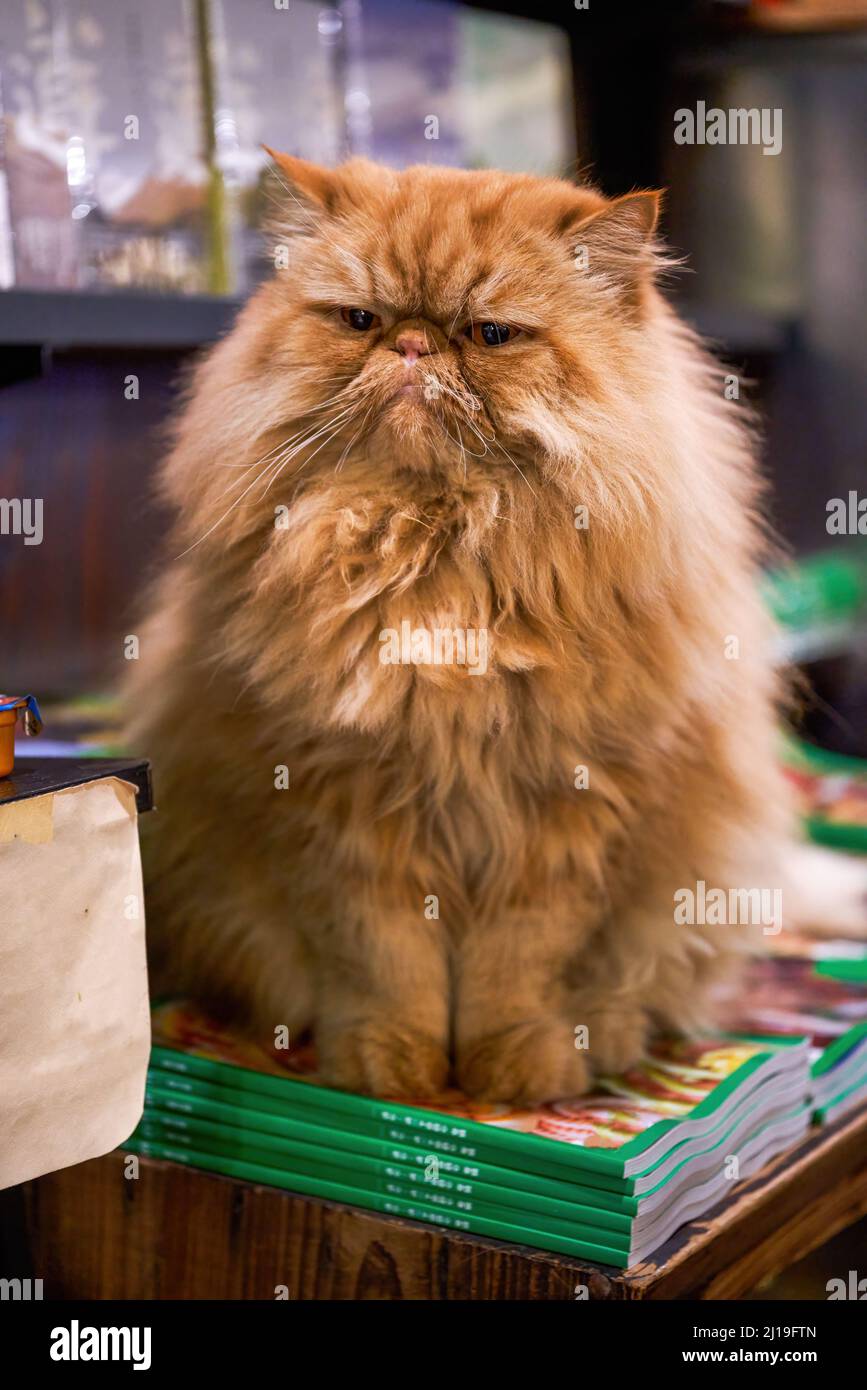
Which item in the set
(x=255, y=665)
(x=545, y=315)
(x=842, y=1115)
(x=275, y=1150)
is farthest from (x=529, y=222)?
(x=842, y=1115)

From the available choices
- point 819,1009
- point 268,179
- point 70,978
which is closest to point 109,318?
point 268,179

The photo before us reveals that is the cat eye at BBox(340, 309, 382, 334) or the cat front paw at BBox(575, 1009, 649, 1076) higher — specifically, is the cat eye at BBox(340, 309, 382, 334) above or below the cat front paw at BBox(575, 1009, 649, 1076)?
above

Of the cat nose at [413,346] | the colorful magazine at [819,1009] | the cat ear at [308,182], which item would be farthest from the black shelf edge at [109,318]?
the colorful magazine at [819,1009]

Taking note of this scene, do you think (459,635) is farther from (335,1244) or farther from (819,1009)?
(819,1009)

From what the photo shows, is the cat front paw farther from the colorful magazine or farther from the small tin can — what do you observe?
the small tin can

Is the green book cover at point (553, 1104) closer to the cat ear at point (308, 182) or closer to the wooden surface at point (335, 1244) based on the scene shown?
the wooden surface at point (335, 1244)

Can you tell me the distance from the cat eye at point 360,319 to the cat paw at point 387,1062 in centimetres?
69

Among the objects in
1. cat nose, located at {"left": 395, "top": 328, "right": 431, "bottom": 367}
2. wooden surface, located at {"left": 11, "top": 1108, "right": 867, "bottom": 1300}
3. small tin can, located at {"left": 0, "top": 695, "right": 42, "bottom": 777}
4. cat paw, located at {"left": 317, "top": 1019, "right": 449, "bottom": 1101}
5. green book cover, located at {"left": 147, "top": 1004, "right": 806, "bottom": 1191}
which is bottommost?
wooden surface, located at {"left": 11, "top": 1108, "right": 867, "bottom": 1300}

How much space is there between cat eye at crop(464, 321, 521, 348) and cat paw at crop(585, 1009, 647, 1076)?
0.71 m

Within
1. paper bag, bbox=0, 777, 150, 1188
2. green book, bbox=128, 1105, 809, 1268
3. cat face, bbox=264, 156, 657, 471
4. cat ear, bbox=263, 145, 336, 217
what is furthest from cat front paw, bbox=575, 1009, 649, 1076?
cat ear, bbox=263, 145, 336, 217

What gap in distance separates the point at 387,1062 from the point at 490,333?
715mm

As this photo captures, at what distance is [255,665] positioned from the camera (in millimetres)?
1225

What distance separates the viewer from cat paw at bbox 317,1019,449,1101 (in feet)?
4.14

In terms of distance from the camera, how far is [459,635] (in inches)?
46.2
